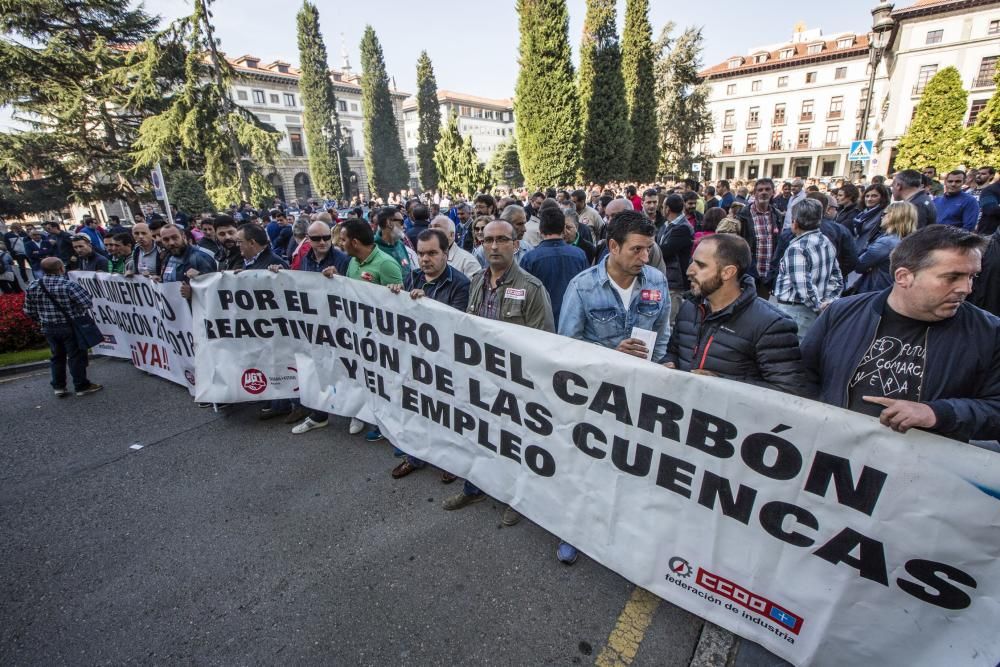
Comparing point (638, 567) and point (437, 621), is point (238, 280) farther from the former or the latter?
point (638, 567)

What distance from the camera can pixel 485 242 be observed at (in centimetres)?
327

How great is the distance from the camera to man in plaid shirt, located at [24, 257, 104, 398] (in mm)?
5441

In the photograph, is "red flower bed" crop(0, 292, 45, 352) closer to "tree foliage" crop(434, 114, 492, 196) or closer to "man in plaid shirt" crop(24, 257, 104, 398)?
→ "man in plaid shirt" crop(24, 257, 104, 398)

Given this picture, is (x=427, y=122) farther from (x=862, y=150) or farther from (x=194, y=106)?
(x=862, y=150)

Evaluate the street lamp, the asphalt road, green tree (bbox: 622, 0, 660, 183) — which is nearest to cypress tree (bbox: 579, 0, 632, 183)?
green tree (bbox: 622, 0, 660, 183)

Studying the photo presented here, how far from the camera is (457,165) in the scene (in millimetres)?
32375

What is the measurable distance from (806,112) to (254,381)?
216 feet

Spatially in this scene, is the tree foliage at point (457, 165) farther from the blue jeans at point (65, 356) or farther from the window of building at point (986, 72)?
the window of building at point (986, 72)

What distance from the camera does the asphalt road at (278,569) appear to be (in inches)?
93.8

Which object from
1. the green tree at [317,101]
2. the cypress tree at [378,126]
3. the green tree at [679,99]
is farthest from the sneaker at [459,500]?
the cypress tree at [378,126]

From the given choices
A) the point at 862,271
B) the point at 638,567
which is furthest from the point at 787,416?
the point at 862,271

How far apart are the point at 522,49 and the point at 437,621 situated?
32.5 meters

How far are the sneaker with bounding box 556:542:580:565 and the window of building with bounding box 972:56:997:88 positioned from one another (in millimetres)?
54132

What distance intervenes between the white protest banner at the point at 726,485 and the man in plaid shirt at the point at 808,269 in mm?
2660
